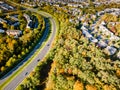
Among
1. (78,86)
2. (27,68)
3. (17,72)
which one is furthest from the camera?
(27,68)

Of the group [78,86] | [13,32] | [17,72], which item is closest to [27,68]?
[17,72]

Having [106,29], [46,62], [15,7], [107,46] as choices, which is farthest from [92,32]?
[15,7]

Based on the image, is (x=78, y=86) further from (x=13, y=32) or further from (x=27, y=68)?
(x=13, y=32)

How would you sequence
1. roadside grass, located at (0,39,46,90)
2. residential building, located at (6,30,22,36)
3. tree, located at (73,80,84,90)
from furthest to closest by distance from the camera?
residential building, located at (6,30,22,36), roadside grass, located at (0,39,46,90), tree, located at (73,80,84,90)

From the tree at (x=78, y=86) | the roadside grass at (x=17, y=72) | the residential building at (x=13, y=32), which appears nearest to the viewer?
the tree at (x=78, y=86)

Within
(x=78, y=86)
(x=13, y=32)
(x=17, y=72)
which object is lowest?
(x=17, y=72)

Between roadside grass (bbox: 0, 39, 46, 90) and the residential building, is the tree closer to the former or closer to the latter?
roadside grass (bbox: 0, 39, 46, 90)

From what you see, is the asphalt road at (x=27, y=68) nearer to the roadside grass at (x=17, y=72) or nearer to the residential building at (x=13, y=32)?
the roadside grass at (x=17, y=72)

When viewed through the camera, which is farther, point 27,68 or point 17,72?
point 27,68

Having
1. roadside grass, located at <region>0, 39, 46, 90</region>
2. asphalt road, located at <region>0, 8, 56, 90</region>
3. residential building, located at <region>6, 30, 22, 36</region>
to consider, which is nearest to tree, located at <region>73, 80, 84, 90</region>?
asphalt road, located at <region>0, 8, 56, 90</region>

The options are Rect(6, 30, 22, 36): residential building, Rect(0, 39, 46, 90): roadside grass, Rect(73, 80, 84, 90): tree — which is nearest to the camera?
Rect(73, 80, 84, 90): tree

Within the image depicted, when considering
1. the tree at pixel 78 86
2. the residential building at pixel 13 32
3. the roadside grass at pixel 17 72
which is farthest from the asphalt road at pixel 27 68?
the tree at pixel 78 86

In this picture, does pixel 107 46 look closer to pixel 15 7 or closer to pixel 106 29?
pixel 106 29
